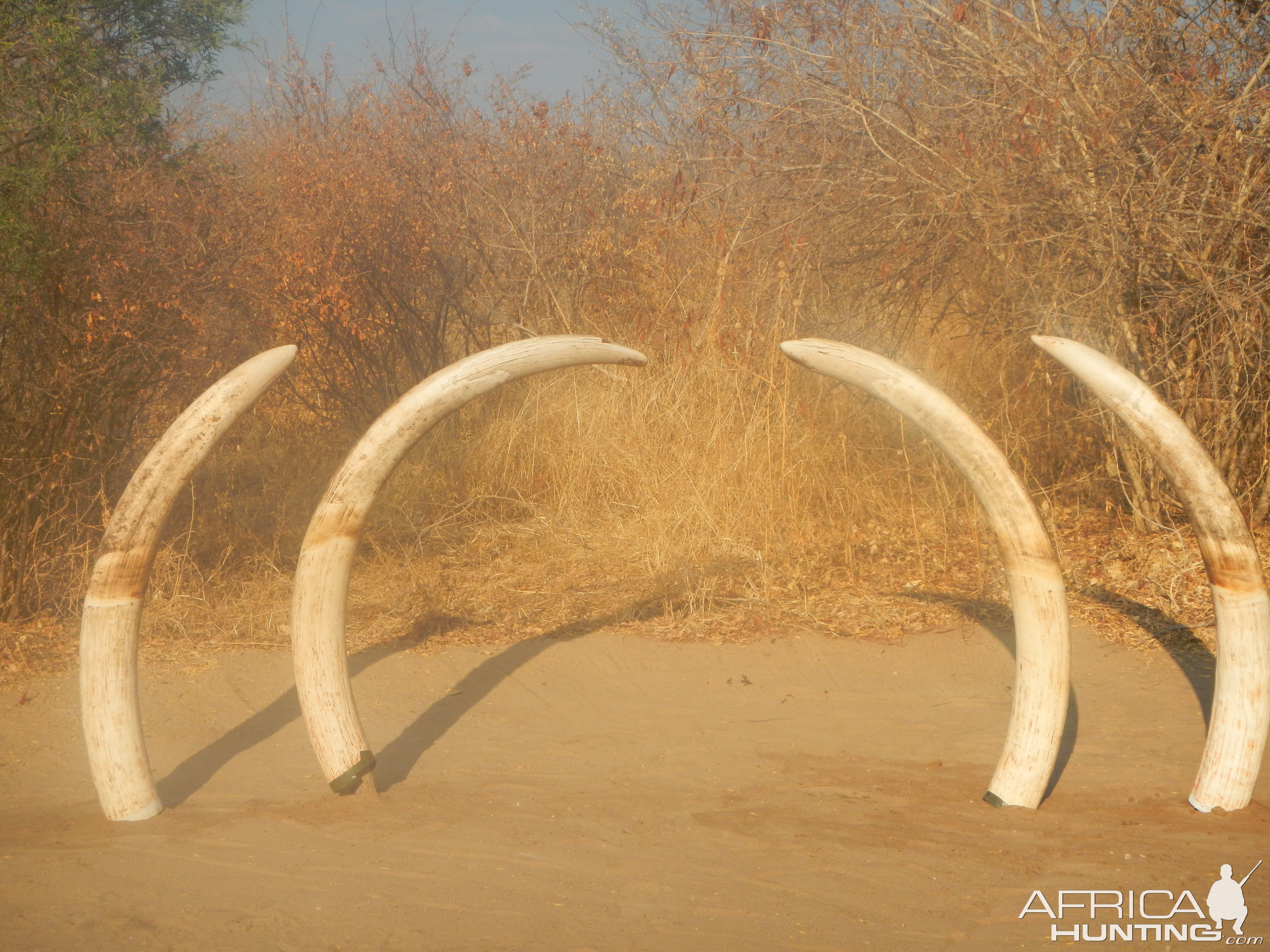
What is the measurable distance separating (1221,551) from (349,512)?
2.51 meters

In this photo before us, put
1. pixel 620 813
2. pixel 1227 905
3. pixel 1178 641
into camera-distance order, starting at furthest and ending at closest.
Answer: pixel 1178 641 < pixel 620 813 < pixel 1227 905

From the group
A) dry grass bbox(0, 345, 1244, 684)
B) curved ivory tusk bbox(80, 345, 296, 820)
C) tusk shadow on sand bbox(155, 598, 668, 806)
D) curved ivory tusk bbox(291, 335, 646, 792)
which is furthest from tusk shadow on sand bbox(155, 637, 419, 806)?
dry grass bbox(0, 345, 1244, 684)

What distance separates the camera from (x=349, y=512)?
300 cm

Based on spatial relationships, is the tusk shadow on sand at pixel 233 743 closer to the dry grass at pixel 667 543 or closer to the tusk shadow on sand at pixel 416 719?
the tusk shadow on sand at pixel 416 719

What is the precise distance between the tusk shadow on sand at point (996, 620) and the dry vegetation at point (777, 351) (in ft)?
0.09

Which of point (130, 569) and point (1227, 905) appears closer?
point (1227, 905)

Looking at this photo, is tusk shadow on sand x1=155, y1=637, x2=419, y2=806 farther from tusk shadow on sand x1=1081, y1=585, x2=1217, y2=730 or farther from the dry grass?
tusk shadow on sand x1=1081, y1=585, x2=1217, y2=730

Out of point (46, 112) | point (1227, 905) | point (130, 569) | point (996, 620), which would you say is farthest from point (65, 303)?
point (1227, 905)

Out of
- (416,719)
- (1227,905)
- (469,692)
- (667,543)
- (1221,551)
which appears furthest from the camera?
(667,543)

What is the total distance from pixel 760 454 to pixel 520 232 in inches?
150

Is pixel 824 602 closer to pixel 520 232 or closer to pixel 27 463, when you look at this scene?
pixel 27 463
